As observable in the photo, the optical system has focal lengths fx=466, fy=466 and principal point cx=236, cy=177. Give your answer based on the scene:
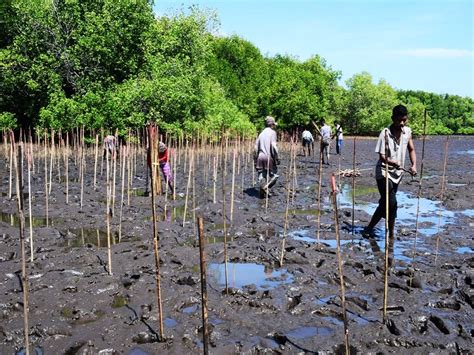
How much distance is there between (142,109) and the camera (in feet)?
76.1

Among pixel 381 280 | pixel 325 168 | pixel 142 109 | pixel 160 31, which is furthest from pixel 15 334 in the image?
pixel 160 31

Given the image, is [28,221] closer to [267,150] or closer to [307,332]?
[267,150]

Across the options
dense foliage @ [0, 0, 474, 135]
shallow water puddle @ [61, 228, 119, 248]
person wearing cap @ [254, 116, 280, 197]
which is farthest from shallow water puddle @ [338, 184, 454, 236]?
dense foliage @ [0, 0, 474, 135]

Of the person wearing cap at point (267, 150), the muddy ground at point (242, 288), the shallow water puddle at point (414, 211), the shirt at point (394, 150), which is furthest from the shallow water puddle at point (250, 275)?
the person wearing cap at point (267, 150)

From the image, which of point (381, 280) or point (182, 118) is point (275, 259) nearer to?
point (381, 280)

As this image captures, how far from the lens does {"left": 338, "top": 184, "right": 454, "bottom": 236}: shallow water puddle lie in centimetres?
925

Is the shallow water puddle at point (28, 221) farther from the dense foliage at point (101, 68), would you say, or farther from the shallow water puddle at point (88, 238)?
the dense foliage at point (101, 68)

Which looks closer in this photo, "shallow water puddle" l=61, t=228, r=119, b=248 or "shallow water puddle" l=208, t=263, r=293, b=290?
"shallow water puddle" l=208, t=263, r=293, b=290

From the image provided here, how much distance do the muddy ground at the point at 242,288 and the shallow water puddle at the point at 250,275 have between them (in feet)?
0.08

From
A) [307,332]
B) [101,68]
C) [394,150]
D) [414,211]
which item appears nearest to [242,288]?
[307,332]

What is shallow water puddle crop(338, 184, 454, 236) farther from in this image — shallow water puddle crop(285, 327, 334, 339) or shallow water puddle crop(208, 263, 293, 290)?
shallow water puddle crop(285, 327, 334, 339)

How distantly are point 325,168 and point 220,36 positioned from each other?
25.2 m

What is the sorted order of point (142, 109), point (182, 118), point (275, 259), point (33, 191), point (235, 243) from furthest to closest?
point (182, 118)
point (142, 109)
point (33, 191)
point (235, 243)
point (275, 259)

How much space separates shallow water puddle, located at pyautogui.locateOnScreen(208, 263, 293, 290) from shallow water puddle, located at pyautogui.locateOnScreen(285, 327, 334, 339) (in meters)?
1.16
